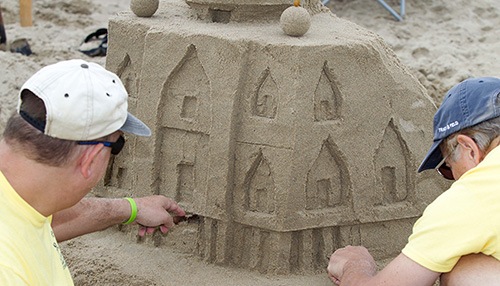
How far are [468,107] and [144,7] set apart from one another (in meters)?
1.40

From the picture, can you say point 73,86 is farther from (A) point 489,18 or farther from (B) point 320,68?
(A) point 489,18

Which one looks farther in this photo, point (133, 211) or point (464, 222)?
point (133, 211)

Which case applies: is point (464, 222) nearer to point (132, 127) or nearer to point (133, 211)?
point (132, 127)

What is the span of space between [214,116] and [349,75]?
0.50 meters

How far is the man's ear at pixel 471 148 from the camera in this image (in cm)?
213

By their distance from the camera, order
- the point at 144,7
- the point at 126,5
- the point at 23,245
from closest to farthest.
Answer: the point at 23,245 → the point at 144,7 → the point at 126,5

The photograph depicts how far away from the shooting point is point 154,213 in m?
2.61

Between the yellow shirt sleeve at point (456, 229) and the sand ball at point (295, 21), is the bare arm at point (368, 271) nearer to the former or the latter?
the yellow shirt sleeve at point (456, 229)

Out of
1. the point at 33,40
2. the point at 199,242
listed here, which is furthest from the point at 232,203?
the point at 33,40

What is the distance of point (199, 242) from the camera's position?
2949mm

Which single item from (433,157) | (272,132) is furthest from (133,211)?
(433,157)

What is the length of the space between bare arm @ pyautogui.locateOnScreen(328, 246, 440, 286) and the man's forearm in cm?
75

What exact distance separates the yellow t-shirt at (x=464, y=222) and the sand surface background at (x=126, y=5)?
85 cm

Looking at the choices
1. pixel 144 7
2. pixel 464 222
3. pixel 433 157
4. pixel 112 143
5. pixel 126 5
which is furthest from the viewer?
pixel 126 5
